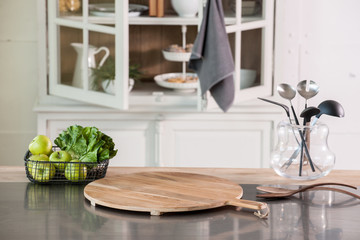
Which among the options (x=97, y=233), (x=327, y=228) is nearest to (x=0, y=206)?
(x=97, y=233)

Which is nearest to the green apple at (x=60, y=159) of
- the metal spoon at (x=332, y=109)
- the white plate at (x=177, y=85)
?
the metal spoon at (x=332, y=109)

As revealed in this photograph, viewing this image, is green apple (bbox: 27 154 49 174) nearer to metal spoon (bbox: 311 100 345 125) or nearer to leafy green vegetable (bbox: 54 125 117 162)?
leafy green vegetable (bbox: 54 125 117 162)

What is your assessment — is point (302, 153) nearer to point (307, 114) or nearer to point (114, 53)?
point (307, 114)

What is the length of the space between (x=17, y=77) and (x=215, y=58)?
132cm

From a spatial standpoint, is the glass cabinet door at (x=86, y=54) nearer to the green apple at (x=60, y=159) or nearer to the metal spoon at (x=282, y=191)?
the green apple at (x=60, y=159)

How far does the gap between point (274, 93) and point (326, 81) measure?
0.36m

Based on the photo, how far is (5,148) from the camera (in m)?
3.89

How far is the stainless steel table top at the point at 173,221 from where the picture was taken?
5.10 feet

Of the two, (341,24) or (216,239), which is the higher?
(341,24)

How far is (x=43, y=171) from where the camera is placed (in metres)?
1.94

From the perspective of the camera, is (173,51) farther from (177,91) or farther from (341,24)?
(341,24)

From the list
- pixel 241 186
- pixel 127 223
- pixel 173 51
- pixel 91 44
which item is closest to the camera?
pixel 127 223

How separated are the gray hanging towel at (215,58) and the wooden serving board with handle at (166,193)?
3.95ft

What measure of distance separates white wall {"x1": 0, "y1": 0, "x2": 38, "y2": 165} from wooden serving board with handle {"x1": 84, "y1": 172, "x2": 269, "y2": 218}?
2020 mm
